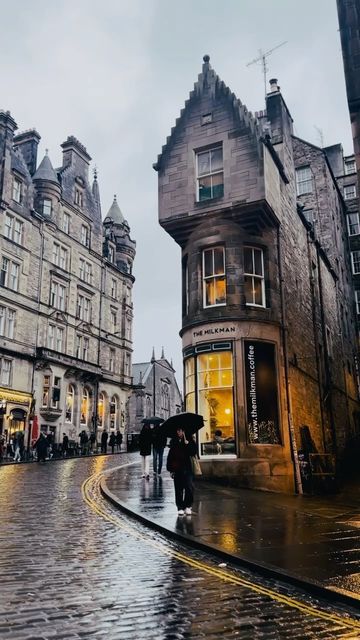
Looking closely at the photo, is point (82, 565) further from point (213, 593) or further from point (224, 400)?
point (224, 400)

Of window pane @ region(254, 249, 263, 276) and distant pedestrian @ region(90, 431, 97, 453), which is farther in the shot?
distant pedestrian @ region(90, 431, 97, 453)

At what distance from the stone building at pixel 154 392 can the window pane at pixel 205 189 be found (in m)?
62.5

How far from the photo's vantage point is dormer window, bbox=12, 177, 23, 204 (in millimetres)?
41906

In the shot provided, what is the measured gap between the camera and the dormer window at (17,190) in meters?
41.9

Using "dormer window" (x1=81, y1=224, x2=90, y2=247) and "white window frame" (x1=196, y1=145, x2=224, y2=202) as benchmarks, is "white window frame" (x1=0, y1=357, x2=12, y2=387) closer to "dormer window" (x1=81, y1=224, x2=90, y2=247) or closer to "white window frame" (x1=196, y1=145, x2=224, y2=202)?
"dormer window" (x1=81, y1=224, x2=90, y2=247)

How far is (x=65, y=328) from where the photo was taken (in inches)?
1829

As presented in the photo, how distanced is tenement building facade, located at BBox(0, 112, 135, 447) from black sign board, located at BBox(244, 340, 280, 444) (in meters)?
23.3

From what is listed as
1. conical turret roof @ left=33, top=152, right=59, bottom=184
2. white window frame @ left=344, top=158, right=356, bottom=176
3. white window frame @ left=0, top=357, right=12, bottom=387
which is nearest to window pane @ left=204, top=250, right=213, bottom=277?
white window frame @ left=0, top=357, right=12, bottom=387

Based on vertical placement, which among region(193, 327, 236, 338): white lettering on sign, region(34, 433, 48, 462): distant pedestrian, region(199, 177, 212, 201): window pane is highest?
region(199, 177, 212, 201): window pane

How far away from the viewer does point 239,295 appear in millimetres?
18453

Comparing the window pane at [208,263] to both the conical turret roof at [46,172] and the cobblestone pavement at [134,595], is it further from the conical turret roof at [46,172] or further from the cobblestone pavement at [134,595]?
the conical turret roof at [46,172]

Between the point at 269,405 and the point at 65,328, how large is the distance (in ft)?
104

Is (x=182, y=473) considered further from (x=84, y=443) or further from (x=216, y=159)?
(x=84, y=443)

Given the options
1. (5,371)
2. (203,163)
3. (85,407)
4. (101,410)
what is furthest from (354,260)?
(5,371)
